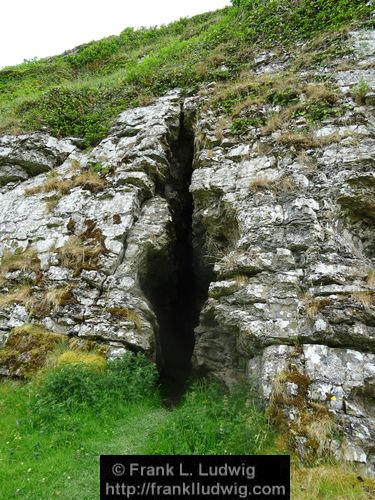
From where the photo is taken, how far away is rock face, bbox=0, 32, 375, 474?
7516 mm

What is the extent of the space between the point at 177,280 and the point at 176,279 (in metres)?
0.17

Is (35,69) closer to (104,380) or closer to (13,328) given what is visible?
(13,328)

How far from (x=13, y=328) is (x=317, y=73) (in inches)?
480

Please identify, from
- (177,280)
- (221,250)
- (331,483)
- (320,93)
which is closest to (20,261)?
(177,280)

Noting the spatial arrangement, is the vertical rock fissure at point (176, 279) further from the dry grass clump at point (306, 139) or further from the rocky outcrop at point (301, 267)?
the dry grass clump at point (306, 139)

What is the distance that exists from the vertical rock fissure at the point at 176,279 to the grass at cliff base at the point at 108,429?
3442 mm

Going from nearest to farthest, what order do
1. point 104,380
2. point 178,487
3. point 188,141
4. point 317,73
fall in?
1. point 178,487
2. point 104,380
3. point 317,73
4. point 188,141

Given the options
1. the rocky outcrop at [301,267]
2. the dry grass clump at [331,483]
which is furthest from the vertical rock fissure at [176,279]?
the dry grass clump at [331,483]

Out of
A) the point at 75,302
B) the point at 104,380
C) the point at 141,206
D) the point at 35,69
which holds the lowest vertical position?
the point at 104,380

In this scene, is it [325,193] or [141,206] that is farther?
[141,206]


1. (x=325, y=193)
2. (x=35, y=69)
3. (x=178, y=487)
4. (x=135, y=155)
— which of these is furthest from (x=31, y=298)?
(x=35, y=69)

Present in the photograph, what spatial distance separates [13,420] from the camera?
7805mm

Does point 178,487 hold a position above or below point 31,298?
below

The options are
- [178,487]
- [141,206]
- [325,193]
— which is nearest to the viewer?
[178,487]
